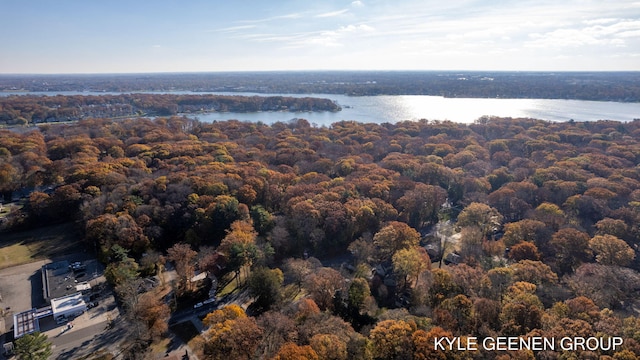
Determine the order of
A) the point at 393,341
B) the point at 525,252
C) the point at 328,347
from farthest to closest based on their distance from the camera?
1. the point at 525,252
2. the point at 393,341
3. the point at 328,347

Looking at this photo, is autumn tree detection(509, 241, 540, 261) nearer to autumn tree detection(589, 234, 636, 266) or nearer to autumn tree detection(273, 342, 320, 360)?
autumn tree detection(589, 234, 636, 266)

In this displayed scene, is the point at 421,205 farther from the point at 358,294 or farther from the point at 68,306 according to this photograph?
the point at 68,306

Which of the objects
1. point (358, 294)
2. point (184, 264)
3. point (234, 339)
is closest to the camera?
point (234, 339)

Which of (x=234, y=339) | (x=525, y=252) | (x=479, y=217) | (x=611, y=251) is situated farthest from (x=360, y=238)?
(x=611, y=251)

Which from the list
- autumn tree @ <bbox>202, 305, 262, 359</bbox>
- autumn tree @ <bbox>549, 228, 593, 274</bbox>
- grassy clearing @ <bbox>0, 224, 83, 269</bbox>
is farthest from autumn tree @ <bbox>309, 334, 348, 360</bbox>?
grassy clearing @ <bbox>0, 224, 83, 269</bbox>

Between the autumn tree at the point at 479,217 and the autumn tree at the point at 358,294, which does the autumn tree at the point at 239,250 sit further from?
the autumn tree at the point at 479,217

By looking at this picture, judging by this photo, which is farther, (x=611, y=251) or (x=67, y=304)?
(x=611, y=251)

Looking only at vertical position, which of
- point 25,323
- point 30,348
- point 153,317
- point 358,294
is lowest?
point 25,323
